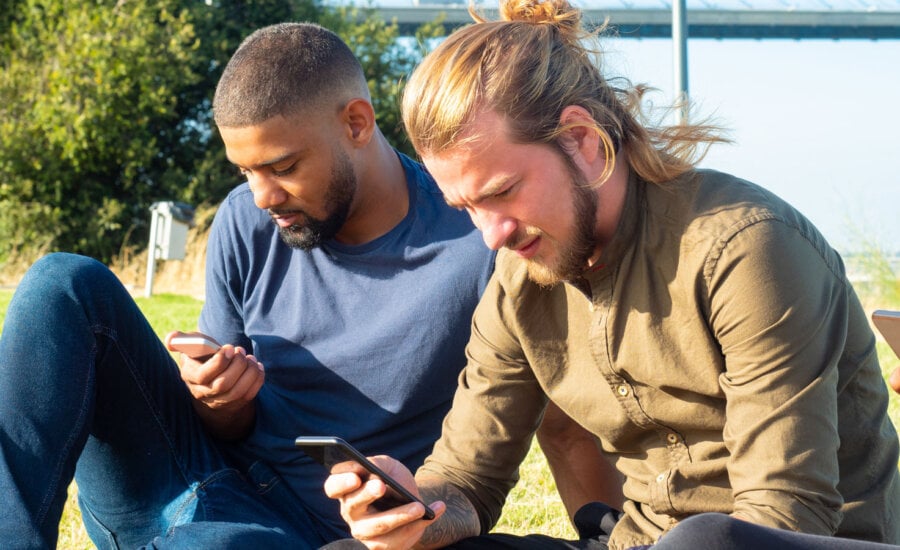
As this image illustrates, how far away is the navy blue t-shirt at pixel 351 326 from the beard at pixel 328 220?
2.4 inches

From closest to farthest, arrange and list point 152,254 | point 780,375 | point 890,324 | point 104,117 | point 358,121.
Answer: point 780,375, point 890,324, point 358,121, point 152,254, point 104,117

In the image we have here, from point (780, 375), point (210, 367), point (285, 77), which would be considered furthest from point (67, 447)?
point (780, 375)

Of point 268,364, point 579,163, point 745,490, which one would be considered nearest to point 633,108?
point 579,163

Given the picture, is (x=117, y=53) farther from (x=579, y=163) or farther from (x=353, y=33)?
(x=579, y=163)

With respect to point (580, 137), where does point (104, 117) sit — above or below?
below

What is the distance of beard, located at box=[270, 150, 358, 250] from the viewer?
332 cm

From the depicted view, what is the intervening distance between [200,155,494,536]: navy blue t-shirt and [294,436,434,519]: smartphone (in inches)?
29.2

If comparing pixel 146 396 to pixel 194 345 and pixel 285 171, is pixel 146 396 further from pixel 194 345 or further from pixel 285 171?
pixel 285 171

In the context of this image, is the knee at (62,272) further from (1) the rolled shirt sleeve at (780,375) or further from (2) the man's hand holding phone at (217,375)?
(1) the rolled shirt sleeve at (780,375)

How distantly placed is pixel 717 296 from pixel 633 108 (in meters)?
0.55

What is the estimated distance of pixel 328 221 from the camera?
3.33 metres

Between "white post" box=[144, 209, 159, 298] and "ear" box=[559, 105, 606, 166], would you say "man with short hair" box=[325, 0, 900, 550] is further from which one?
"white post" box=[144, 209, 159, 298]

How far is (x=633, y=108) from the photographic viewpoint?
2600 millimetres

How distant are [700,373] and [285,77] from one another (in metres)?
1.72
